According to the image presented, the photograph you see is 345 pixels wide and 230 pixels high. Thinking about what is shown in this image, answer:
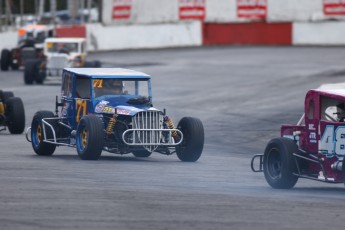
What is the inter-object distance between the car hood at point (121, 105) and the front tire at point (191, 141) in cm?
69

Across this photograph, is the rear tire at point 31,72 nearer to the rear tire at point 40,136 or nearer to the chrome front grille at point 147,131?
the rear tire at point 40,136

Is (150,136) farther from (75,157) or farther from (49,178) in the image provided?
(49,178)

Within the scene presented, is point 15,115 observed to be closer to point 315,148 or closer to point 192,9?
point 315,148

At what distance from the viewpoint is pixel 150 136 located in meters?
18.7

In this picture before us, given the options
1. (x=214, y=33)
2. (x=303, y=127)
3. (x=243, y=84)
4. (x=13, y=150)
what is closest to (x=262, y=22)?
(x=214, y=33)

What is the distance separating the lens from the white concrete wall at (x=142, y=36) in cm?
5866

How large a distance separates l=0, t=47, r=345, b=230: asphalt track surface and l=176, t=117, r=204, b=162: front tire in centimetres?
30

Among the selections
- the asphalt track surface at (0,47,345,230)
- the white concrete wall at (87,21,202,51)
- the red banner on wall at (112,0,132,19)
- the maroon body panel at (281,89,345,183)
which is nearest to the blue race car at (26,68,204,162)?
the asphalt track surface at (0,47,345,230)

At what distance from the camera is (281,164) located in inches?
587

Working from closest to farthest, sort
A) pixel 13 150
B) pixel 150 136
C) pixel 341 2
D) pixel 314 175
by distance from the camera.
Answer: pixel 314 175 < pixel 150 136 < pixel 13 150 < pixel 341 2

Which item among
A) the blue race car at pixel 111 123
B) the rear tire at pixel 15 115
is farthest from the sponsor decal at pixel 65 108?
the rear tire at pixel 15 115

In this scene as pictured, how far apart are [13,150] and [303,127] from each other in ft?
24.5

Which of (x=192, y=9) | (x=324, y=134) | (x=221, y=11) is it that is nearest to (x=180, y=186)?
(x=324, y=134)

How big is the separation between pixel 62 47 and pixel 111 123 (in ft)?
79.4
